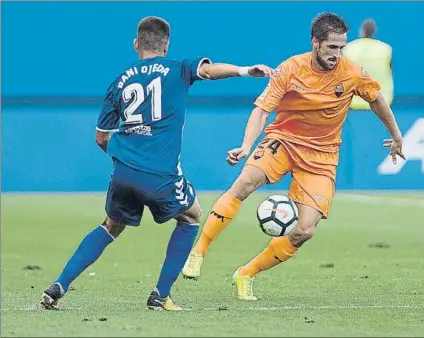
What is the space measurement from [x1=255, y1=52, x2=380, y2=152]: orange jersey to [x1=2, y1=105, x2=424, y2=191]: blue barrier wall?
227 inches

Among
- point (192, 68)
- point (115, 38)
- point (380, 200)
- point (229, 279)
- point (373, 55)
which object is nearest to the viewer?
point (192, 68)

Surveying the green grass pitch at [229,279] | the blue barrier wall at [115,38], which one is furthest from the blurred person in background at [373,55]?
the green grass pitch at [229,279]

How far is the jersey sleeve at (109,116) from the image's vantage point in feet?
25.5

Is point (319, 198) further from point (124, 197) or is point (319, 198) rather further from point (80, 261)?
point (80, 261)

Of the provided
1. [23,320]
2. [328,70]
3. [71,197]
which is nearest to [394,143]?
[328,70]

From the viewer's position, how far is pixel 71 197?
19750mm

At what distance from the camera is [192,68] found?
7.60m

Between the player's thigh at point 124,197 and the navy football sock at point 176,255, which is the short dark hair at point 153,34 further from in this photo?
the navy football sock at point 176,255

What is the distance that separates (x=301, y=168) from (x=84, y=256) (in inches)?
73.1

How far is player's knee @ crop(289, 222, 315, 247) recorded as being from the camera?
28.6ft

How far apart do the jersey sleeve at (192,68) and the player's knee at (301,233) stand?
158cm

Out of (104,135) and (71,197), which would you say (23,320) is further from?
(71,197)

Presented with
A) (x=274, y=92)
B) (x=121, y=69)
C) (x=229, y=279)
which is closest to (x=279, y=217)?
Answer: (x=274, y=92)

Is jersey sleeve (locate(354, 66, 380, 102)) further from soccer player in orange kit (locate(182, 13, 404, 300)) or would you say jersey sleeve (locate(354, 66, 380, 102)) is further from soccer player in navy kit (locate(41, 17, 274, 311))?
soccer player in navy kit (locate(41, 17, 274, 311))
